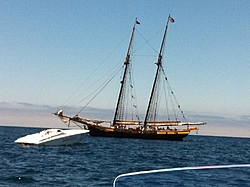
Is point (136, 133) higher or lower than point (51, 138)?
higher

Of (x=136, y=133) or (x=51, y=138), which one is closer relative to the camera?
(x=51, y=138)

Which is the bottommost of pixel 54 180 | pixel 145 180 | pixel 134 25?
pixel 54 180

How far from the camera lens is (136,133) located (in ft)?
283

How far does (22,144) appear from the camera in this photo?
136 feet

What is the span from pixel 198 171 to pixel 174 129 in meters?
82.6

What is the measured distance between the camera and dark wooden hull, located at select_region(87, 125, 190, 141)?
8462cm

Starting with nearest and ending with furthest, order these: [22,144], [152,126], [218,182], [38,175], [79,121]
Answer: [218,182], [38,175], [22,144], [79,121], [152,126]

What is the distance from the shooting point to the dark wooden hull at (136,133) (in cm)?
8462

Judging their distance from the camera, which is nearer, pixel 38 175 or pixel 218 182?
pixel 218 182

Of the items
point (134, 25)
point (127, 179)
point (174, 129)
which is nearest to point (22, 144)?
point (127, 179)

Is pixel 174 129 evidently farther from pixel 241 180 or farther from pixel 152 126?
pixel 241 180

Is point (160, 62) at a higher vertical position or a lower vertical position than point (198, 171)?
higher

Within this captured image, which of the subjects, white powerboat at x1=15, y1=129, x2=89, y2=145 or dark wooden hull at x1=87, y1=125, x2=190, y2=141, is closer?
white powerboat at x1=15, y1=129, x2=89, y2=145

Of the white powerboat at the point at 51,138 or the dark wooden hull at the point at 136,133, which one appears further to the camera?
the dark wooden hull at the point at 136,133
